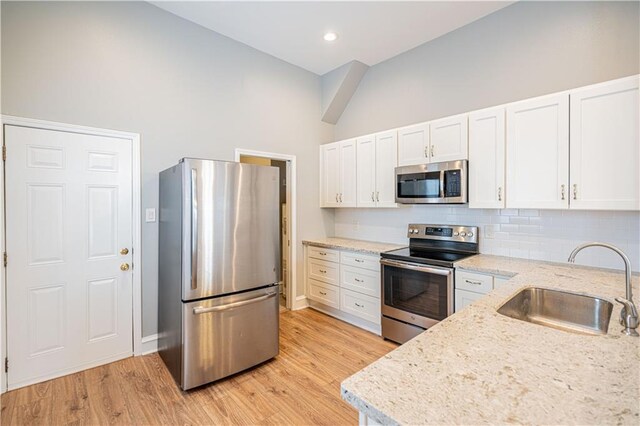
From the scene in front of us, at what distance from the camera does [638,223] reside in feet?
7.32

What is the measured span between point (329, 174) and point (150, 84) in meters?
2.33

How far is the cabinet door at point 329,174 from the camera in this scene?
13.5ft

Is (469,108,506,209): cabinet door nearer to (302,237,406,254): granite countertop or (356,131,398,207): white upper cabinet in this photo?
(356,131,398,207): white upper cabinet

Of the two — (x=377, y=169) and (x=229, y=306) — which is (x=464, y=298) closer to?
(x=377, y=169)

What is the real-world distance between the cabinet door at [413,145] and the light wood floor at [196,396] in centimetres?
201

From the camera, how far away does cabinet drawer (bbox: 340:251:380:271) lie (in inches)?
127

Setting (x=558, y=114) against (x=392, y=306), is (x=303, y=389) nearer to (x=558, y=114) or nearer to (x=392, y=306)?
(x=392, y=306)

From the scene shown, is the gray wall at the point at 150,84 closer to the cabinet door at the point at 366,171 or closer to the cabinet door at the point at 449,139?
the cabinet door at the point at 366,171

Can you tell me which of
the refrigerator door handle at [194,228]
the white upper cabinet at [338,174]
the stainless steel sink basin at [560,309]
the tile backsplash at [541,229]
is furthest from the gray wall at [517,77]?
the refrigerator door handle at [194,228]

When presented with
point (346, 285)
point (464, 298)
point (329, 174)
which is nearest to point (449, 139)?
point (464, 298)

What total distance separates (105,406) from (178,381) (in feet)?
1.55

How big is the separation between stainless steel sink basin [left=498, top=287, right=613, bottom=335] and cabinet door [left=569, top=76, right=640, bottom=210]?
0.98 metres

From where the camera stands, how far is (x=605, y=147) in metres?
2.11

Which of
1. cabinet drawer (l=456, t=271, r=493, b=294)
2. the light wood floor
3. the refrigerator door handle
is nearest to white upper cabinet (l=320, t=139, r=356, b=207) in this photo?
cabinet drawer (l=456, t=271, r=493, b=294)
